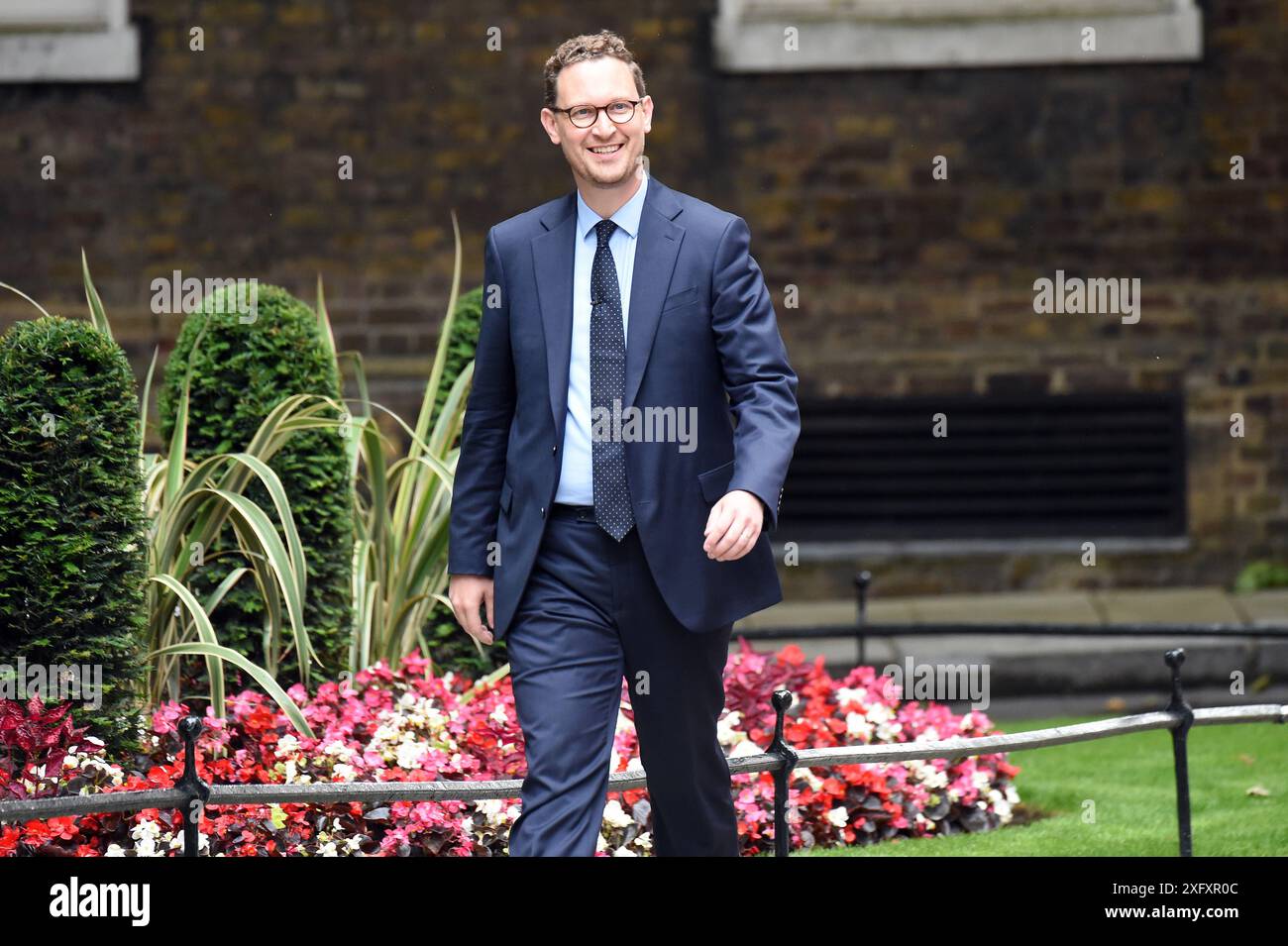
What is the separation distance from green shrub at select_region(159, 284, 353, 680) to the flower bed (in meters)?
0.23

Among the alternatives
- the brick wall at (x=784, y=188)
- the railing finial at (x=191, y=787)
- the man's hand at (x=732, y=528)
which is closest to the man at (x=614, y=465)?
the man's hand at (x=732, y=528)

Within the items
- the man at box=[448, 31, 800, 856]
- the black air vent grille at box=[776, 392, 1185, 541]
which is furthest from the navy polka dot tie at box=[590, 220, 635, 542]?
the black air vent grille at box=[776, 392, 1185, 541]

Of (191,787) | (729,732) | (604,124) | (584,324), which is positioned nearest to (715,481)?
(584,324)

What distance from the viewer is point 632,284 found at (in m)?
4.11

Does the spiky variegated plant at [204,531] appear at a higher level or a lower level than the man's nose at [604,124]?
lower

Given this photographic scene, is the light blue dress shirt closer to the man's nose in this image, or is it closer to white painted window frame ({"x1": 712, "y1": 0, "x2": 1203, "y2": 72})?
the man's nose

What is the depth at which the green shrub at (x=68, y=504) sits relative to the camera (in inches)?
202

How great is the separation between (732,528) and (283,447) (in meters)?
2.80

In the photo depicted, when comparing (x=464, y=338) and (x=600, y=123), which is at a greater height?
(x=600, y=123)

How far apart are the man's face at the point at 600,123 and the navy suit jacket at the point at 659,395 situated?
137mm

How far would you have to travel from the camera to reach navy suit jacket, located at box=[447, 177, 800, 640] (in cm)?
402

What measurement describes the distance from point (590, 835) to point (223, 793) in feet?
3.05

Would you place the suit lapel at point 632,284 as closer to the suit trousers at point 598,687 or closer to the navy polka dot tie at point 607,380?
the navy polka dot tie at point 607,380

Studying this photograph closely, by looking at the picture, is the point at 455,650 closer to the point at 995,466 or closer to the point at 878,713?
the point at 878,713
